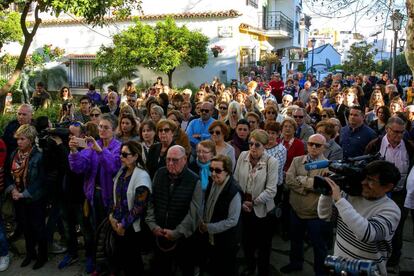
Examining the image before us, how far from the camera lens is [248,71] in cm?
2031

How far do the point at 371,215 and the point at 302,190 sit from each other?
1.55m

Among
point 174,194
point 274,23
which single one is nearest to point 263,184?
point 174,194

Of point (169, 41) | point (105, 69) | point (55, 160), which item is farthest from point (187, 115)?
point (105, 69)

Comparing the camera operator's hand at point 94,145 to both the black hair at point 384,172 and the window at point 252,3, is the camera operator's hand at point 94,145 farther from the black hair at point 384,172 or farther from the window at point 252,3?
the window at point 252,3

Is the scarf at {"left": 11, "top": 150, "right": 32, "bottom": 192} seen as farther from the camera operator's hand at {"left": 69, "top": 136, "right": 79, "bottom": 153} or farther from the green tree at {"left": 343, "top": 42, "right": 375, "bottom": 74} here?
the green tree at {"left": 343, "top": 42, "right": 375, "bottom": 74}

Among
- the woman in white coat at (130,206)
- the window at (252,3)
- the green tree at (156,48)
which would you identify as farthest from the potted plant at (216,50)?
the woman in white coat at (130,206)

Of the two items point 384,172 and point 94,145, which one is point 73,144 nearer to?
point 94,145

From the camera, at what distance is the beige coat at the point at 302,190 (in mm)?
4473

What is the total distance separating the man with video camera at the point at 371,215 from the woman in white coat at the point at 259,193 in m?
1.46

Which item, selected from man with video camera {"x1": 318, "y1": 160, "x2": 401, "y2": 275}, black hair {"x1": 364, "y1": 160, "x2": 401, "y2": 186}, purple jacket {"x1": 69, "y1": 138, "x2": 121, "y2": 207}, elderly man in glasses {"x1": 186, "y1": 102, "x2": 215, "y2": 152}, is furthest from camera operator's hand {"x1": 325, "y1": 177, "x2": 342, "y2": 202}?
elderly man in glasses {"x1": 186, "y1": 102, "x2": 215, "y2": 152}

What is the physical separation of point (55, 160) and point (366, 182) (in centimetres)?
350

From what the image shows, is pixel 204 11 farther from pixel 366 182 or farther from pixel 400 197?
pixel 366 182

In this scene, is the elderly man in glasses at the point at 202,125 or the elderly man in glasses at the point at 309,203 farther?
the elderly man in glasses at the point at 202,125

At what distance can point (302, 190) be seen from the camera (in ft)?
14.9
